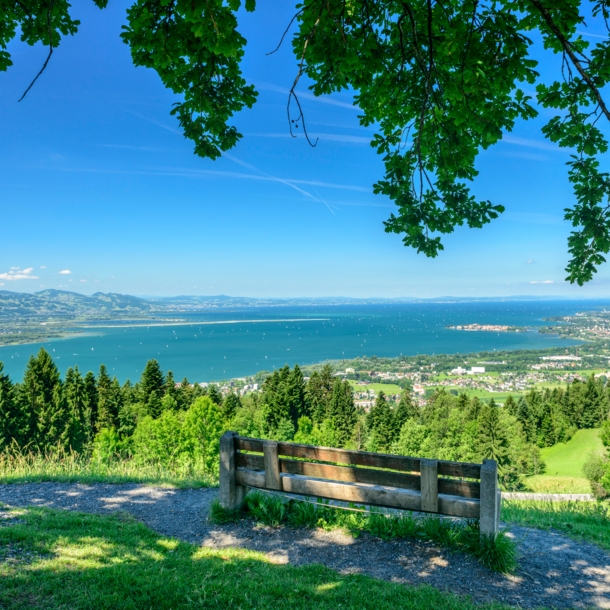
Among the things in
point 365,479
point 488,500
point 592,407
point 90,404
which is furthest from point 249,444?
point 592,407

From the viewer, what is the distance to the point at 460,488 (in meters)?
4.69

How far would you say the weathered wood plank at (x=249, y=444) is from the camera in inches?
218

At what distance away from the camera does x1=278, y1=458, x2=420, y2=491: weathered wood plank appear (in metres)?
4.84

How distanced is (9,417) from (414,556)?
3686 cm

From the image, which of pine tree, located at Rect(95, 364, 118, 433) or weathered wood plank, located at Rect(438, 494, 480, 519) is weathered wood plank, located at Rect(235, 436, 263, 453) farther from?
pine tree, located at Rect(95, 364, 118, 433)

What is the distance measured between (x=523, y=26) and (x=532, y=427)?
59865 mm

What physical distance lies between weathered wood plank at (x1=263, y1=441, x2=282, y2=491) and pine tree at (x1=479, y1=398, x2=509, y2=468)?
4076 centimetres

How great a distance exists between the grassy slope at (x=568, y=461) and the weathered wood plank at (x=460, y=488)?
37048mm

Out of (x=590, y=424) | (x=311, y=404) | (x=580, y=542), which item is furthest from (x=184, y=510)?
(x=590, y=424)

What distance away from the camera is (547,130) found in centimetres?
459

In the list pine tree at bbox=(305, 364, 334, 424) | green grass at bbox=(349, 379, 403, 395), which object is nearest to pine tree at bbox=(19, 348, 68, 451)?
pine tree at bbox=(305, 364, 334, 424)

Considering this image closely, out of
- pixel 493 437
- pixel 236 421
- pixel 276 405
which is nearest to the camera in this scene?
pixel 236 421

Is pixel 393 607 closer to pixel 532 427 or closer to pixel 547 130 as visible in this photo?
pixel 547 130

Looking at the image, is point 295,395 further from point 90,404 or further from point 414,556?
point 414,556
